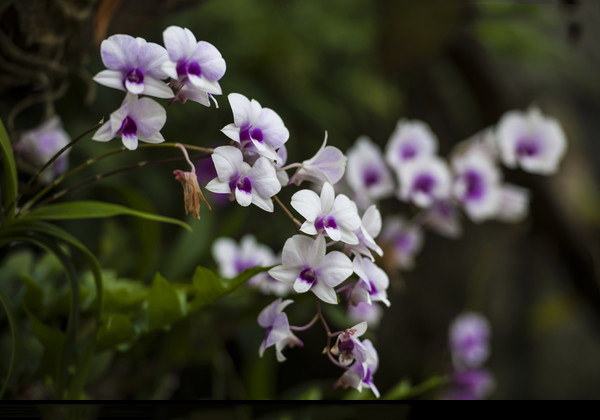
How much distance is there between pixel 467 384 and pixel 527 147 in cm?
37

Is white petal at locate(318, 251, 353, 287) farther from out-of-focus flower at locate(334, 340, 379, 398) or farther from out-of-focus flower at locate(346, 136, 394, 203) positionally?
out-of-focus flower at locate(346, 136, 394, 203)

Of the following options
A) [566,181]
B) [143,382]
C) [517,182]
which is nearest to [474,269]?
[517,182]

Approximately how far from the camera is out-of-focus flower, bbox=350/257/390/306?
0.36 meters

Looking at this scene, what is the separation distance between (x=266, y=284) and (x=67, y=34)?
31 cm

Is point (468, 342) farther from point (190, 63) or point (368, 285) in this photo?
point (190, 63)

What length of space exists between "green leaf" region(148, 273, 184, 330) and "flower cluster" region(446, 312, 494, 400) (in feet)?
1.69

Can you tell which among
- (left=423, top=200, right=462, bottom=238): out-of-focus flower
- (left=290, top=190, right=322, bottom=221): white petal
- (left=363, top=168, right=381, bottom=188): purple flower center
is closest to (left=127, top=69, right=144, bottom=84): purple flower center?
(left=290, top=190, right=322, bottom=221): white petal

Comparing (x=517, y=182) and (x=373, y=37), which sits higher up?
(x=373, y=37)

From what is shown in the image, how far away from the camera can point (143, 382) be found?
637 millimetres

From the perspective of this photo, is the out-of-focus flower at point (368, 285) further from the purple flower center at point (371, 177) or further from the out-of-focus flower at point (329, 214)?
the purple flower center at point (371, 177)

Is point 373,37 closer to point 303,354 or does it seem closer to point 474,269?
point 474,269

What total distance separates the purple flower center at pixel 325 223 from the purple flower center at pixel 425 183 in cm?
28

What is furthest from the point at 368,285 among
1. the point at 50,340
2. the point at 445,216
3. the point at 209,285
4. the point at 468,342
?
the point at 468,342

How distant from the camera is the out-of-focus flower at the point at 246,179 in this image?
0.34 meters
